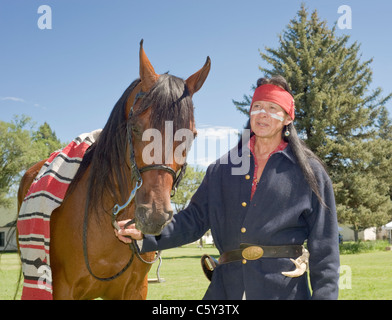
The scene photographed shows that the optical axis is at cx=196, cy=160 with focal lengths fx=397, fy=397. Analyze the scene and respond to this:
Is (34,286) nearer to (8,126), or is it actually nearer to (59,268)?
(59,268)

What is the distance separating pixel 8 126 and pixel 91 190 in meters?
45.9

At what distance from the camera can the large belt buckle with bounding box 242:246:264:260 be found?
Answer: 2.45 meters

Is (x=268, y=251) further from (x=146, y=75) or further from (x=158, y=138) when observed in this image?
(x=146, y=75)

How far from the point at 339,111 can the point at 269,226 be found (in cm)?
2489

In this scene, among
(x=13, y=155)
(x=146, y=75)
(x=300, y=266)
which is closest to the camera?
(x=300, y=266)

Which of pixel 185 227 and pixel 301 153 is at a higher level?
pixel 301 153

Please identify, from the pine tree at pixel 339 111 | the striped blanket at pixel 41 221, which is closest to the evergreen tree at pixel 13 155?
the pine tree at pixel 339 111

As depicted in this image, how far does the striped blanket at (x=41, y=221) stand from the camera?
3.27m

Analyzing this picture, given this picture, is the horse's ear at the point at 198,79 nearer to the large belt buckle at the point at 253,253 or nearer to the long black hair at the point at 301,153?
the long black hair at the point at 301,153

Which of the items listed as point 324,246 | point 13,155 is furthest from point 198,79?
point 13,155

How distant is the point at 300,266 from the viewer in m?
2.42

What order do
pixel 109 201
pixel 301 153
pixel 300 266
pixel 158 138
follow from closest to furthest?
pixel 300 266 → pixel 301 153 → pixel 158 138 → pixel 109 201

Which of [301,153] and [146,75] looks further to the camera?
[146,75]
